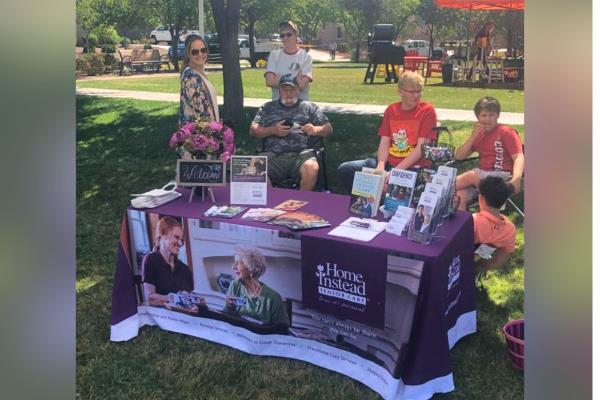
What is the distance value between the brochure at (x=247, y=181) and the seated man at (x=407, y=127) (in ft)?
2.92

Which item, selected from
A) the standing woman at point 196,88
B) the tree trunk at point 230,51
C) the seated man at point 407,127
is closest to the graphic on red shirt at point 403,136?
the seated man at point 407,127

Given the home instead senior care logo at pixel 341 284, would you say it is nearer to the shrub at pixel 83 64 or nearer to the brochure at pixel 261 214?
the brochure at pixel 261 214

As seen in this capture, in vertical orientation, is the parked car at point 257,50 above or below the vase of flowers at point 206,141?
above

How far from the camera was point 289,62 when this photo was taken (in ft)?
14.4

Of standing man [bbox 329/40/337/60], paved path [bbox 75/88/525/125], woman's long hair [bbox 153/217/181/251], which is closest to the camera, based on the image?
woman's long hair [bbox 153/217/181/251]

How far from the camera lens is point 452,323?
2.68 m

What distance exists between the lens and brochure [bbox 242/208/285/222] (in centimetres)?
273

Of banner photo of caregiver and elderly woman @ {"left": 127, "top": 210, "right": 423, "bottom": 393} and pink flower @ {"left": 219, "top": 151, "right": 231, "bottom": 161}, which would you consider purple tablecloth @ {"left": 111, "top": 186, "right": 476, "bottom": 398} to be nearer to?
banner photo of caregiver and elderly woman @ {"left": 127, "top": 210, "right": 423, "bottom": 393}

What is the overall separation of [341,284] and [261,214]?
57 cm

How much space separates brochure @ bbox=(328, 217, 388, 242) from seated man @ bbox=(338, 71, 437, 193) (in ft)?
3.30

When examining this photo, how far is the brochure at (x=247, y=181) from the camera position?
298cm

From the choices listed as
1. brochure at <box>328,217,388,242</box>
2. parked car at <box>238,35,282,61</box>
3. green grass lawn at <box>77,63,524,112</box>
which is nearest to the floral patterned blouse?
brochure at <box>328,217,388,242</box>
